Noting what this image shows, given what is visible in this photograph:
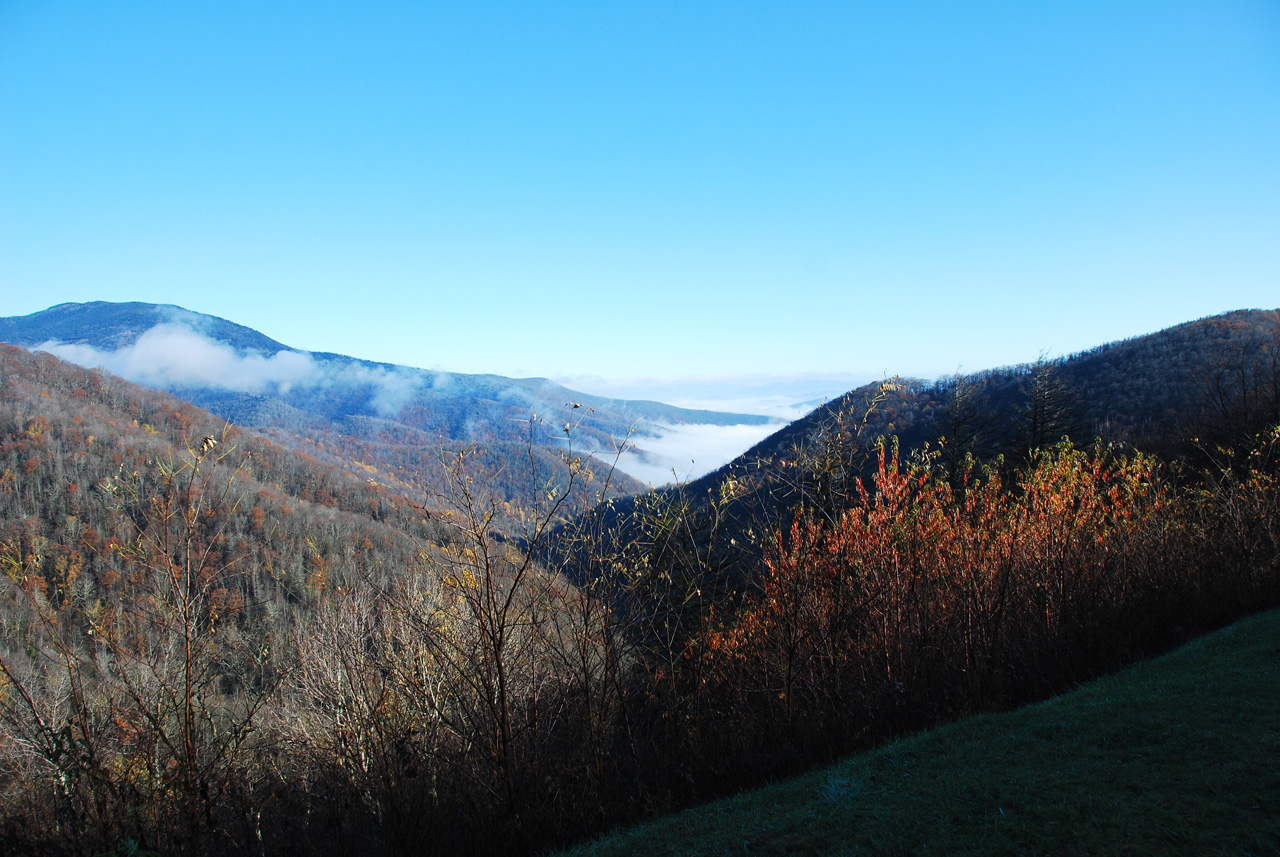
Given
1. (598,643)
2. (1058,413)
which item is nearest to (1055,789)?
(598,643)

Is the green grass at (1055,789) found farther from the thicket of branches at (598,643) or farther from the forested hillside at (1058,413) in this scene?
the forested hillside at (1058,413)

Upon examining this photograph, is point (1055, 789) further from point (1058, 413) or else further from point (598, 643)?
point (1058, 413)

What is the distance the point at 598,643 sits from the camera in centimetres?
541

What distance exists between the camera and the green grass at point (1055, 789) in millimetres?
3145

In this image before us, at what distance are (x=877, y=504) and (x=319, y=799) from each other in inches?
227

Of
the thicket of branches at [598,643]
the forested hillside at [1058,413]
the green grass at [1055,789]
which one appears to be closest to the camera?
the green grass at [1055,789]

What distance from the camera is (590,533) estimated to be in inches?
194

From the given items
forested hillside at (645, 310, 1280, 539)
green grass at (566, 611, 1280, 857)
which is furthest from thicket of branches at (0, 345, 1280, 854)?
green grass at (566, 611, 1280, 857)

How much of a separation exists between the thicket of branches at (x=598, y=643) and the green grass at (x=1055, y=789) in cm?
76

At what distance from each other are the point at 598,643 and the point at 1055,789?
345 centimetres

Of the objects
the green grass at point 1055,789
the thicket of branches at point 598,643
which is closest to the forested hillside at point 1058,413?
the thicket of branches at point 598,643

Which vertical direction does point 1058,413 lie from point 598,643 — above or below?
above

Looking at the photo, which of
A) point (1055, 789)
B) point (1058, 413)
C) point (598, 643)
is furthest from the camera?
point (1058, 413)

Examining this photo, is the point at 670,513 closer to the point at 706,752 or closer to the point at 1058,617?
the point at 706,752
